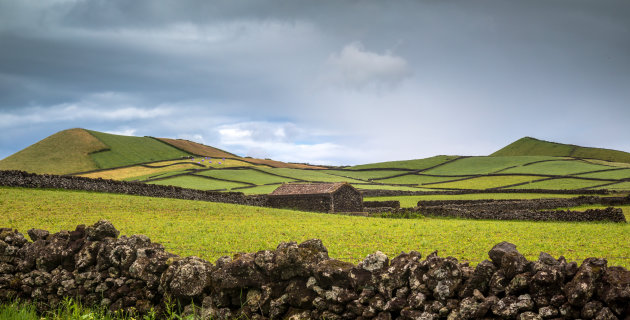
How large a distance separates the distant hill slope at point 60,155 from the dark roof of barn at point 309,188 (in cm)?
6800

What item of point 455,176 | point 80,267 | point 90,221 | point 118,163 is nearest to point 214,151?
point 118,163

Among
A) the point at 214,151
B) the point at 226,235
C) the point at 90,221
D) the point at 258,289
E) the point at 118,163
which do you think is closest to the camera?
the point at 258,289

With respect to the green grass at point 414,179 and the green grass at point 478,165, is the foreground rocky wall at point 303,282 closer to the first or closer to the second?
the green grass at point 414,179

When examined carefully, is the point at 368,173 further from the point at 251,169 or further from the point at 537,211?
the point at 537,211

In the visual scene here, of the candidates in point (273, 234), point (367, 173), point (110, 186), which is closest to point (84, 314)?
point (273, 234)

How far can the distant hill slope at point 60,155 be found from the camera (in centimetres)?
9762

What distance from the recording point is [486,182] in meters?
82.8

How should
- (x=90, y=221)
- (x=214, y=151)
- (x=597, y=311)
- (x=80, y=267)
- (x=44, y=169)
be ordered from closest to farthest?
(x=597, y=311), (x=80, y=267), (x=90, y=221), (x=44, y=169), (x=214, y=151)

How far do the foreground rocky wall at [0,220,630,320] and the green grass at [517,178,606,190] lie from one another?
71580 millimetres

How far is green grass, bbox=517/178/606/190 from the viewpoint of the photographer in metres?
68.6

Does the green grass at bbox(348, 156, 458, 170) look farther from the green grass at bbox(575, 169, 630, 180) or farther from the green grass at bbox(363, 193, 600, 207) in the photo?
the green grass at bbox(363, 193, 600, 207)

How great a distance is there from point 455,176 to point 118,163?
8300 cm

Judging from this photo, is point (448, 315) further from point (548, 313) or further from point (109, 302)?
point (109, 302)

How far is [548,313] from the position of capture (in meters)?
4.95
